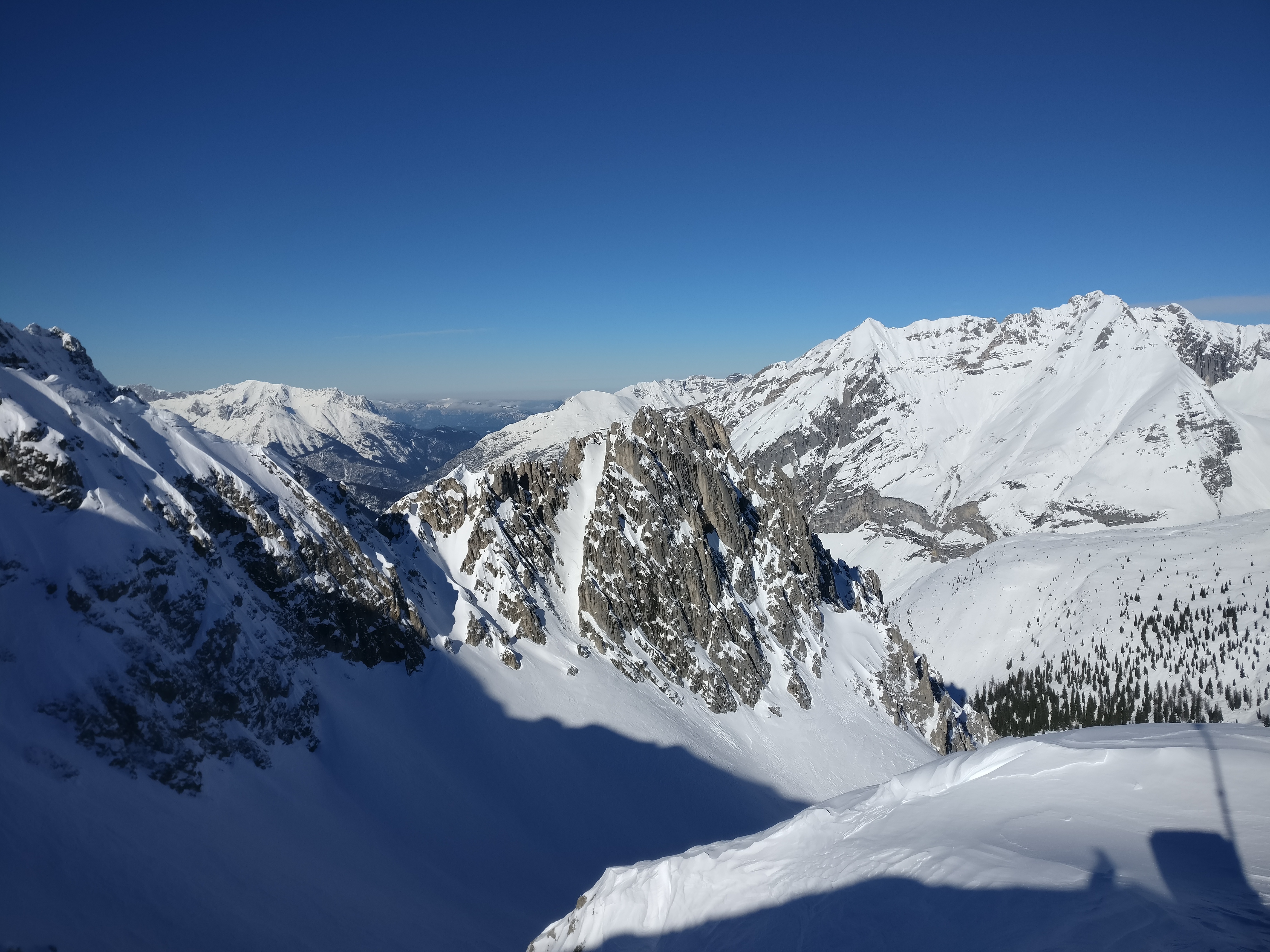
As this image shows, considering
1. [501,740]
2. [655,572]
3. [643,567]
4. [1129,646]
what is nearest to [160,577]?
[501,740]

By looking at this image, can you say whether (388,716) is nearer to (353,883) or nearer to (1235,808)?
(353,883)

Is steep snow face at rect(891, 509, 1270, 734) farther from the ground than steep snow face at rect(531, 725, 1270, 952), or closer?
closer

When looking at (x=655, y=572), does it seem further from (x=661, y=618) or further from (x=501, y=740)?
(x=501, y=740)

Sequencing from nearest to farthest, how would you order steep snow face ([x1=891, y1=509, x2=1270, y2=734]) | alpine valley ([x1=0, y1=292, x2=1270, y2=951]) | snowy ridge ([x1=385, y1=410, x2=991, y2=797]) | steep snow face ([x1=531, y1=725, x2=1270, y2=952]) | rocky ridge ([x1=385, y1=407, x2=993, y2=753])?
steep snow face ([x1=531, y1=725, x2=1270, y2=952]), alpine valley ([x1=0, y1=292, x2=1270, y2=951]), snowy ridge ([x1=385, y1=410, x2=991, y2=797]), rocky ridge ([x1=385, y1=407, x2=993, y2=753]), steep snow face ([x1=891, y1=509, x2=1270, y2=734])

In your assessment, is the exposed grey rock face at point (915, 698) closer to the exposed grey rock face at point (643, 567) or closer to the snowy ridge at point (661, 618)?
the snowy ridge at point (661, 618)

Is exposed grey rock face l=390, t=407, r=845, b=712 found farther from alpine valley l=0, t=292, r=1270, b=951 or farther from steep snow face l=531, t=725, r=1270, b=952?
steep snow face l=531, t=725, r=1270, b=952

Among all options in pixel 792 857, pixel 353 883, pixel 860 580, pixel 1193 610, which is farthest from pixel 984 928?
pixel 1193 610

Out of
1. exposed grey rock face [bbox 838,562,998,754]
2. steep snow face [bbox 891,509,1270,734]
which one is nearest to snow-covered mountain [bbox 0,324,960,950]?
exposed grey rock face [bbox 838,562,998,754]
